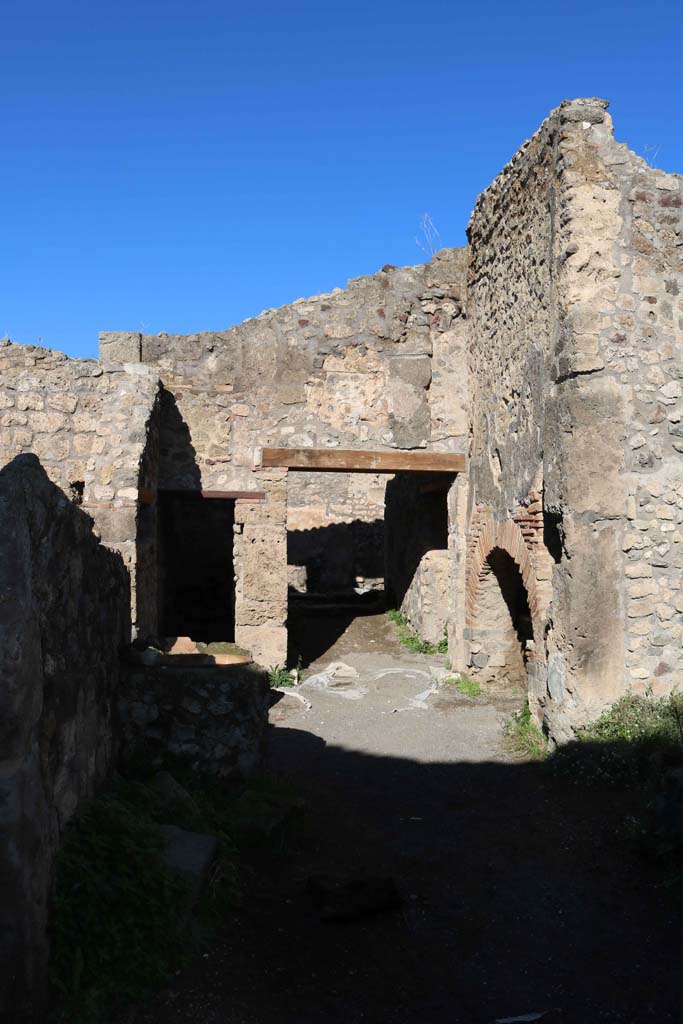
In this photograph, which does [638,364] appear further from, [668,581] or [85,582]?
[85,582]

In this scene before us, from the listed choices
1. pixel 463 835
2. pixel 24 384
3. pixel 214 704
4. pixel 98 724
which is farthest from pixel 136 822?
pixel 24 384

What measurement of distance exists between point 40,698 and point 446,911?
2179 mm

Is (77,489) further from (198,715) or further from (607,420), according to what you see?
(607,420)

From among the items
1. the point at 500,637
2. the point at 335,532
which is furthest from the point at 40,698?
the point at 335,532

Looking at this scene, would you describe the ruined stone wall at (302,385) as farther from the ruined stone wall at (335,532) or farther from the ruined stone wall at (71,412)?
the ruined stone wall at (335,532)

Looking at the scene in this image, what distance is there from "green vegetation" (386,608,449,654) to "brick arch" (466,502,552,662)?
2.18 metres

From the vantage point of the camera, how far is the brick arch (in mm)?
6180

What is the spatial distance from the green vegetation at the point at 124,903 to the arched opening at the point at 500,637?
191 inches

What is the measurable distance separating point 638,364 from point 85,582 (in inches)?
168

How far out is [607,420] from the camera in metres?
Answer: 5.71

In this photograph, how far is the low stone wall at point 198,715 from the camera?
401 cm

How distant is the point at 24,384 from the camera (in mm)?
7898

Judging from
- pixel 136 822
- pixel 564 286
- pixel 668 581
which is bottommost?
pixel 136 822

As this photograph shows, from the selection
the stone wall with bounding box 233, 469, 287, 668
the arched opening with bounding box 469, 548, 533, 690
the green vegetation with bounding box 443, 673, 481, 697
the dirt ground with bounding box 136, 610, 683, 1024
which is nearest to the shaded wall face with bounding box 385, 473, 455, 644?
the arched opening with bounding box 469, 548, 533, 690
